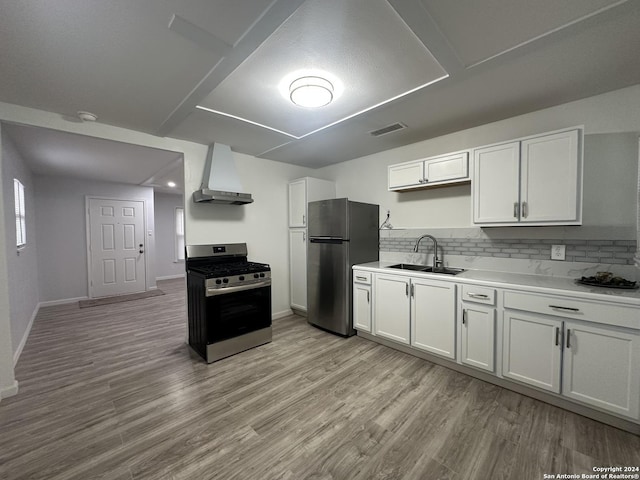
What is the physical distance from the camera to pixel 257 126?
2709 millimetres

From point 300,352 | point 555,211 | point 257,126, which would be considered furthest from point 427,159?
→ point 300,352

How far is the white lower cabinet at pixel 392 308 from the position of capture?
2.76m

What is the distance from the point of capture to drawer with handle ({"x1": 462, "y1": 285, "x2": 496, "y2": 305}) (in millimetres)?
2180

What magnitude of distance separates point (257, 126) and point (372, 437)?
2.86 meters

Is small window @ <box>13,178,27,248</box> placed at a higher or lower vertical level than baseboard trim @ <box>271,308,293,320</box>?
higher

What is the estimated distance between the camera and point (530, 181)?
223 cm

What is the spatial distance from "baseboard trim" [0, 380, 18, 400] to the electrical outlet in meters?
4.81

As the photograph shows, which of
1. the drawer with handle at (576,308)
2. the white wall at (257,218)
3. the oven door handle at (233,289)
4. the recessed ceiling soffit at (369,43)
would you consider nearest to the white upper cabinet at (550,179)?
the drawer with handle at (576,308)

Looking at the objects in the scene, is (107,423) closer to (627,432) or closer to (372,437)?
(372,437)

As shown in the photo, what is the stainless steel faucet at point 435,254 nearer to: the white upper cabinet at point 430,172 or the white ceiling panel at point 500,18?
the white upper cabinet at point 430,172

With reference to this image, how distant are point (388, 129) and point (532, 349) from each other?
238 cm

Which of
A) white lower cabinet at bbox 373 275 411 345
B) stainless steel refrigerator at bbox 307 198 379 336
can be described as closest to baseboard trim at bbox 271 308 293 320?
stainless steel refrigerator at bbox 307 198 379 336

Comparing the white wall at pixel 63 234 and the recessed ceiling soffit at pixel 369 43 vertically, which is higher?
the recessed ceiling soffit at pixel 369 43

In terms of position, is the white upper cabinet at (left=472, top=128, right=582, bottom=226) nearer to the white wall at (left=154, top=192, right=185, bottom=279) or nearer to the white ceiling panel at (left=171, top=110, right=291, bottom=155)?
the white ceiling panel at (left=171, top=110, right=291, bottom=155)
